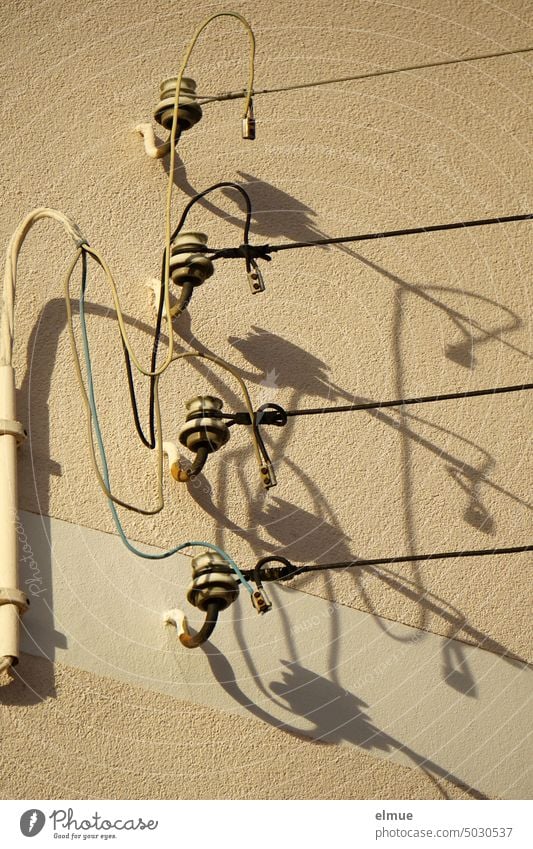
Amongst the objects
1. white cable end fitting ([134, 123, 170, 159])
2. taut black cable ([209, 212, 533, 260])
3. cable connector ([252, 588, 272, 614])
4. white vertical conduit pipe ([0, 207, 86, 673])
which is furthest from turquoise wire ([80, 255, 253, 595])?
white cable end fitting ([134, 123, 170, 159])

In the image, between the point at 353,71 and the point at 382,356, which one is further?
the point at 353,71

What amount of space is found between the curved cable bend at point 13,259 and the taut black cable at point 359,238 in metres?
0.24

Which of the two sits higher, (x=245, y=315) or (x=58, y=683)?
(x=245, y=315)

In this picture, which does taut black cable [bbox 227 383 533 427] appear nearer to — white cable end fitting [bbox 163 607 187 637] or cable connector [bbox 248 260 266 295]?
cable connector [bbox 248 260 266 295]

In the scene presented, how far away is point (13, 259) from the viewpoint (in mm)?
2455

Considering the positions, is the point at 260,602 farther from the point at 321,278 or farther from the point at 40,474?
the point at 321,278

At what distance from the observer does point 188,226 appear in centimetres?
264

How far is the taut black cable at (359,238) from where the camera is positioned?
7.97 ft

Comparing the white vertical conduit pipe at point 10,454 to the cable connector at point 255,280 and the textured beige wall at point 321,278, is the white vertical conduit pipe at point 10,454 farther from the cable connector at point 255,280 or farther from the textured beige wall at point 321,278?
the cable connector at point 255,280

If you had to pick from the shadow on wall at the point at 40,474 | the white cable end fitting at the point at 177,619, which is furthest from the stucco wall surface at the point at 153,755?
the white cable end fitting at the point at 177,619

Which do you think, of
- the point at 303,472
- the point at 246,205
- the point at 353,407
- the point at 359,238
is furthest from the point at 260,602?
the point at 246,205

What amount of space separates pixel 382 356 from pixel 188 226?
43cm
